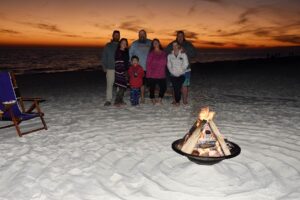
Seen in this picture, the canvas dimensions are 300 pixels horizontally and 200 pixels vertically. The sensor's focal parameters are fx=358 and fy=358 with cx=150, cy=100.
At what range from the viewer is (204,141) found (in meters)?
4.38

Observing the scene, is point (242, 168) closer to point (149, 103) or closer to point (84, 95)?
point (149, 103)

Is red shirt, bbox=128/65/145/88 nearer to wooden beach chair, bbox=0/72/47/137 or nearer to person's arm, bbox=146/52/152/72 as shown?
person's arm, bbox=146/52/152/72

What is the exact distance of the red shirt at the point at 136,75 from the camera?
9.33 metres

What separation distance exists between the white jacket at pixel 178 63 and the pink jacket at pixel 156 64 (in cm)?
22

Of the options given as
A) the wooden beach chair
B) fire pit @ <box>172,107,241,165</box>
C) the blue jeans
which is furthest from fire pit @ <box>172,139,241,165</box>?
the blue jeans

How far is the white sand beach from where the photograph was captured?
3.93m

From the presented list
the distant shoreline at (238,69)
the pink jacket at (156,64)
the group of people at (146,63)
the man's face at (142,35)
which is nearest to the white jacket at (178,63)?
the group of people at (146,63)

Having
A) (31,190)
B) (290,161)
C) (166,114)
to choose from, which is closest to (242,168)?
(290,161)

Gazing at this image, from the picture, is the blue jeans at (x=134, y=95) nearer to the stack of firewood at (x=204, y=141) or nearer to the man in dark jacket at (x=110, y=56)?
the man in dark jacket at (x=110, y=56)

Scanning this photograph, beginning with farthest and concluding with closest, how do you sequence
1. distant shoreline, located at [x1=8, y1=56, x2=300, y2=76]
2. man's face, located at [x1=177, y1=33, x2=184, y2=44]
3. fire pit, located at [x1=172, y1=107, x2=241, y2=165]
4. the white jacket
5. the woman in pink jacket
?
distant shoreline, located at [x1=8, y1=56, x2=300, y2=76]
man's face, located at [x1=177, y1=33, x2=184, y2=44]
the woman in pink jacket
the white jacket
fire pit, located at [x1=172, y1=107, x2=241, y2=165]

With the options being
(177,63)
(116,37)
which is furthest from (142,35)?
(177,63)

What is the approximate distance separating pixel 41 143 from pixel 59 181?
1.81 m

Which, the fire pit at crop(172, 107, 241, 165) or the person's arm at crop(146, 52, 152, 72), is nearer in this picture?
the fire pit at crop(172, 107, 241, 165)

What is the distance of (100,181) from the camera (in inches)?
165
